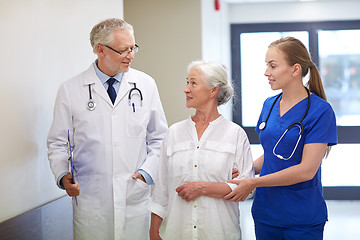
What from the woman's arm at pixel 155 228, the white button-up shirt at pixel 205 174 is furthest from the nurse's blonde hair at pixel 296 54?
the woman's arm at pixel 155 228

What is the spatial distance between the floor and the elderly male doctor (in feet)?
7.81

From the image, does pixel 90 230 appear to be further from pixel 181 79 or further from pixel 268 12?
pixel 268 12

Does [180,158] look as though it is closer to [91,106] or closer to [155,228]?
[155,228]

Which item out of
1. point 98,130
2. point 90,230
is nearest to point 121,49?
point 98,130

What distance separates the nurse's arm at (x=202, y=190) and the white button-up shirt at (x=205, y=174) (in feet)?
0.17

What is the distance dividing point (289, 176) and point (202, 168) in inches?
14.2

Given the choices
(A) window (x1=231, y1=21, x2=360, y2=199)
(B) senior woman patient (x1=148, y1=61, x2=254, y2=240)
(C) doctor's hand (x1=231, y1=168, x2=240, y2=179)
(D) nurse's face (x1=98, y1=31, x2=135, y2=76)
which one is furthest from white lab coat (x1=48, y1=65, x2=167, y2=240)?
(A) window (x1=231, y1=21, x2=360, y2=199)

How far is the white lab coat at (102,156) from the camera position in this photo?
221 centimetres

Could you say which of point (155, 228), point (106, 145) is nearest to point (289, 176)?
point (155, 228)

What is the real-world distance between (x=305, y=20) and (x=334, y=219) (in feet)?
8.13

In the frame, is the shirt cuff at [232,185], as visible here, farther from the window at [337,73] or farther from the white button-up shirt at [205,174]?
the window at [337,73]

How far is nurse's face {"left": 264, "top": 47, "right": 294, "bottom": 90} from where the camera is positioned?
6.52 ft

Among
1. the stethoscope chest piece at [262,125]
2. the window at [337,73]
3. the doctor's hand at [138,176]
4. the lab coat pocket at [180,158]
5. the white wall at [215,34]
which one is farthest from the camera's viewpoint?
the window at [337,73]

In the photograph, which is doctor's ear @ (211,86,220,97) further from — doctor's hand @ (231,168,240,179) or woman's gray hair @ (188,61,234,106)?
doctor's hand @ (231,168,240,179)
